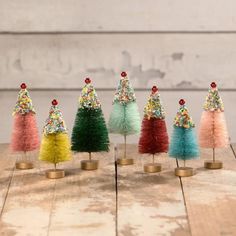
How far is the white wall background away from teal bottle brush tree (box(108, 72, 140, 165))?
30.3 inches

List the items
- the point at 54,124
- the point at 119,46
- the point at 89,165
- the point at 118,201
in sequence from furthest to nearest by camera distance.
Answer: the point at 119,46 → the point at 89,165 → the point at 54,124 → the point at 118,201

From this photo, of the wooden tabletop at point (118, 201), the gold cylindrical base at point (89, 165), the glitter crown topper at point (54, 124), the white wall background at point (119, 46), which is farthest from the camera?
the white wall background at point (119, 46)

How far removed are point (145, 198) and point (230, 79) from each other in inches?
52.3

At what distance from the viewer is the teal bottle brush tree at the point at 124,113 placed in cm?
280

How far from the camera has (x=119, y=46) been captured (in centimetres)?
356

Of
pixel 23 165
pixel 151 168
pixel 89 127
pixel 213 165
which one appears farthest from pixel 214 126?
pixel 23 165

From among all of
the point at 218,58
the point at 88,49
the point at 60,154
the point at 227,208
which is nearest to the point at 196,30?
the point at 218,58

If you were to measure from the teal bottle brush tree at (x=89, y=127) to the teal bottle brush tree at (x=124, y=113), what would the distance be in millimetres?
93

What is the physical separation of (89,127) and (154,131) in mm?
215

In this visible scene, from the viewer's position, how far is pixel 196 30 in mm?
3549

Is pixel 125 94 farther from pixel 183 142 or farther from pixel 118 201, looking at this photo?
pixel 118 201

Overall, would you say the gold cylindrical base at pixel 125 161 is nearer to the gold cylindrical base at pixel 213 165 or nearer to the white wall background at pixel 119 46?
the gold cylindrical base at pixel 213 165

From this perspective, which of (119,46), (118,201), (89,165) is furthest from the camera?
(119,46)

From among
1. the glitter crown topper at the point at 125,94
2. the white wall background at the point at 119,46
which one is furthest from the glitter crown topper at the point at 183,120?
the white wall background at the point at 119,46
